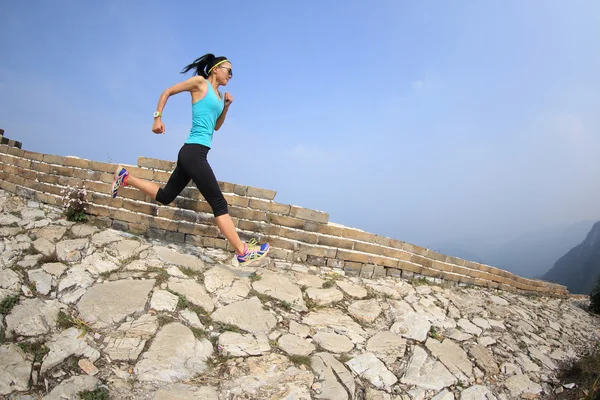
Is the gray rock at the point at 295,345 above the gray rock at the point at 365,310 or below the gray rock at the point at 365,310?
below

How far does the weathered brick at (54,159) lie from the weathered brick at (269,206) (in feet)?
7.98

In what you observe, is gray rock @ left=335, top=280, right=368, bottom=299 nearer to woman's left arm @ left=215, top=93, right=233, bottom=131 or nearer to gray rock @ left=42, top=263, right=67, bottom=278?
woman's left arm @ left=215, top=93, right=233, bottom=131

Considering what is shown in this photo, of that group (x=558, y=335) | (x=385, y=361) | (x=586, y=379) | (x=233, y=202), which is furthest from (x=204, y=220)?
(x=558, y=335)

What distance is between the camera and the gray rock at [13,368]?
1.70m

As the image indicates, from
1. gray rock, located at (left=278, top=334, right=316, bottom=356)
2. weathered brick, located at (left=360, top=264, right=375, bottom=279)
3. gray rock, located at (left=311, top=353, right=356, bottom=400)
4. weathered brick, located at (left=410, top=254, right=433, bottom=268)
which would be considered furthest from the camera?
weathered brick, located at (left=410, top=254, right=433, bottom=268)

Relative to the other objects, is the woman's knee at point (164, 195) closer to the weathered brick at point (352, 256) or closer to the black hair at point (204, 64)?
the black hair at point (204, 64)

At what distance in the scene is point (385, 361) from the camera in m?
2.49

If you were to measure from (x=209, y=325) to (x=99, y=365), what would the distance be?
0.72 m

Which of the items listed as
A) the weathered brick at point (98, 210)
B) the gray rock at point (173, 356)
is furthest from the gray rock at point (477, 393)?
the weathered brick at point (98, 210)

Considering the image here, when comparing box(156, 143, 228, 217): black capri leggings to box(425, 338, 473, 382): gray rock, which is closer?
box(425, 338, 473, 382): gray rock

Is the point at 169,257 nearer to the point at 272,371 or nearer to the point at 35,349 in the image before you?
the point at 35,349

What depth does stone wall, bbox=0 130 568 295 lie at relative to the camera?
11.9 feet

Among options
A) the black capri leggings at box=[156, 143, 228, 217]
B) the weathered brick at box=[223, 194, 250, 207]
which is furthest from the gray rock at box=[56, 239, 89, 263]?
the weathered brick at box=[223, 194, 250, 207]

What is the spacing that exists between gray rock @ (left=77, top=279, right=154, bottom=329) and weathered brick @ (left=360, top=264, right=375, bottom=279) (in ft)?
7.43
